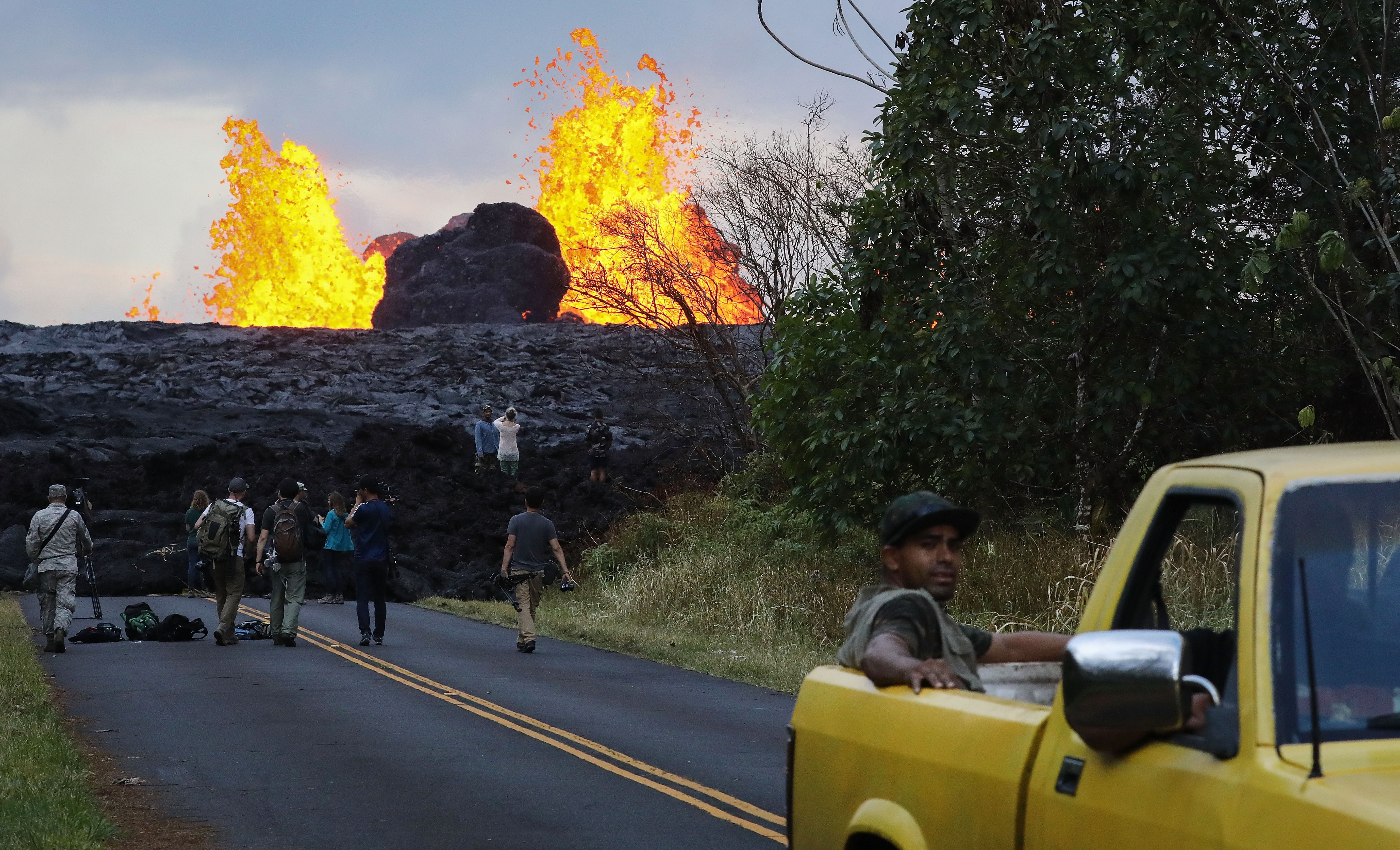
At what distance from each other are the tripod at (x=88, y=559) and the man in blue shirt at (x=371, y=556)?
10.3 ft

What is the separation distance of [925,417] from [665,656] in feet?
14.4

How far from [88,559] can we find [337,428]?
2576 cm

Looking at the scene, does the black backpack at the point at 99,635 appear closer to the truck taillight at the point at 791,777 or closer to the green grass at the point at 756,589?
the green grass at the point at 756,589

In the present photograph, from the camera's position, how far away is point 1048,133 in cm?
1552

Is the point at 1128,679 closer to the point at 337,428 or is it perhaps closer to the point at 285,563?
the point at 285,563

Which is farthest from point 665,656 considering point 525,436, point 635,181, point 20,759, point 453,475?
point 635,181

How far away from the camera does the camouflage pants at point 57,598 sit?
59.9 ft

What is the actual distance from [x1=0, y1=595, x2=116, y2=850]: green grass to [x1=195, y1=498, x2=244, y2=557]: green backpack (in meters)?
4.73

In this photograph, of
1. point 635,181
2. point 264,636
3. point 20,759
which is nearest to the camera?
point 20,759

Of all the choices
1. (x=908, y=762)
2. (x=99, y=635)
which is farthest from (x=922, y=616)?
(x=99, y=635)

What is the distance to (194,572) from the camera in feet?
96.8

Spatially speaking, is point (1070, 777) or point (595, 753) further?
point (595, 753)

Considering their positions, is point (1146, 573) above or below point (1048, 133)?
below

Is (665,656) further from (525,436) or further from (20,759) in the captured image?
(525,436)
